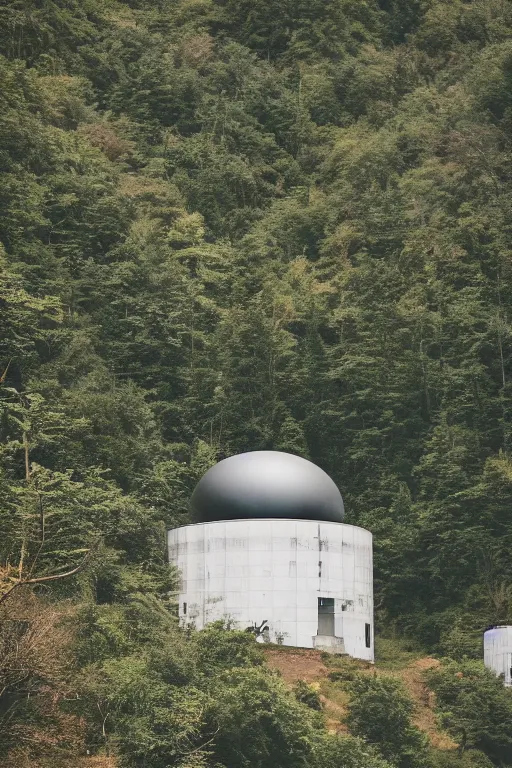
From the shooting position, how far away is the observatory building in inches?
1945

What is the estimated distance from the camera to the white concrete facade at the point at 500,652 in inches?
1939

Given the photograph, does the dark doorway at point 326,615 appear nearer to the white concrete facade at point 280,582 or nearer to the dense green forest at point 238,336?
the white concrete facade at point 280,582

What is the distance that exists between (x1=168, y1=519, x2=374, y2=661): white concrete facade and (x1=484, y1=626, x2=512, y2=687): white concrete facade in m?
3.92

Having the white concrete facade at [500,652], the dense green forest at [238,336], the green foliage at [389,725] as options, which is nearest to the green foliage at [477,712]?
the dense green forest at [238,336]

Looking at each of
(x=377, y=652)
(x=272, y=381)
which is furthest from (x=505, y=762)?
(x=272, y=381)

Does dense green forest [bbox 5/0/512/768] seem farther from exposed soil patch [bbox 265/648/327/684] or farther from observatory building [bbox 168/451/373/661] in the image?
exposed soil patch [bbox 265/648/327/684]

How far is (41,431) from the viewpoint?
165 ft

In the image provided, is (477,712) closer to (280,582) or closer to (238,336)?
(280,582)

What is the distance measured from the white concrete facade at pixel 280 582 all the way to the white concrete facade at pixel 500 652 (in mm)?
3921

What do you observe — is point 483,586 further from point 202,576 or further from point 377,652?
point 202,576

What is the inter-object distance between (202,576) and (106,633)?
700cm

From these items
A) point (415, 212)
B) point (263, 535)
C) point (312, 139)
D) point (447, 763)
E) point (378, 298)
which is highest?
point (312, 139)

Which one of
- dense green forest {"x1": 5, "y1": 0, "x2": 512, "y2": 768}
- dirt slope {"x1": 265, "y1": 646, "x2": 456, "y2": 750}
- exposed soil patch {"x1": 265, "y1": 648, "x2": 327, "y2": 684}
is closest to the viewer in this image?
dense green forest {"x1": 5, "y1": 0, "x2": 512, "y2": 768}

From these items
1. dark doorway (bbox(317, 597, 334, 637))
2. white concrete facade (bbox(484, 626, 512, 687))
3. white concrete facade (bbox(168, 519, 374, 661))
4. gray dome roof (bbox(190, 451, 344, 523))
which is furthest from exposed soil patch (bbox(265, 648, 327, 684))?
white concrete facade (bbox(484, 626, 512, 687))
